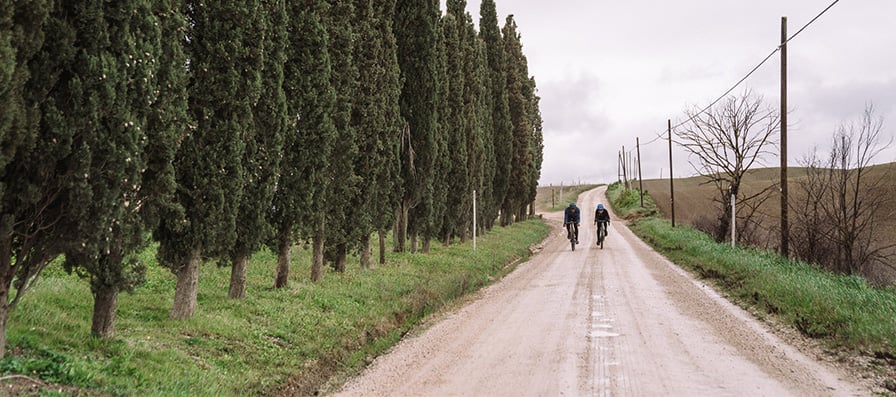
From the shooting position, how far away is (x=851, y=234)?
57.9 ft

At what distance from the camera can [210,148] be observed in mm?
7891

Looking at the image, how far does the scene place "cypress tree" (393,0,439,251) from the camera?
1873 cm

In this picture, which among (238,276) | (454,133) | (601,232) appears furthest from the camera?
(601,232)

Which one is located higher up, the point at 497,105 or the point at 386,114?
the point at 497,105

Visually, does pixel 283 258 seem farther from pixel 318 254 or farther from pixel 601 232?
pixel 601 232

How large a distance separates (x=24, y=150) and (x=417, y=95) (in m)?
15.0

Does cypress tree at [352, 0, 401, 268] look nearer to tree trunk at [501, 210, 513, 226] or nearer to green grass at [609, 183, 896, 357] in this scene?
green grass at [609, 183, 896, 357]

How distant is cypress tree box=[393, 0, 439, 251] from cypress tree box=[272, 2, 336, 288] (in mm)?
7529

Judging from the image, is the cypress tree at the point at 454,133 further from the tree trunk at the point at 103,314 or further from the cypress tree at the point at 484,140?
the tree trunk at the point at 103,314

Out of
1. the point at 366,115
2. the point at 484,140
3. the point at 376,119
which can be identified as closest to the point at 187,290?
the point at 366,115

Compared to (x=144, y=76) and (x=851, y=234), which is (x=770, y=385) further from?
(x=851, y=234)

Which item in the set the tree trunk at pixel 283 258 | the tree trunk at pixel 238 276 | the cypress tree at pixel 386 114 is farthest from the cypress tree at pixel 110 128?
the cypress tree at pixel 386 114

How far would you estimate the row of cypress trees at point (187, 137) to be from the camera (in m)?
4.96

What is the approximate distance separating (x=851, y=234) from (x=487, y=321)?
46.0 ft
